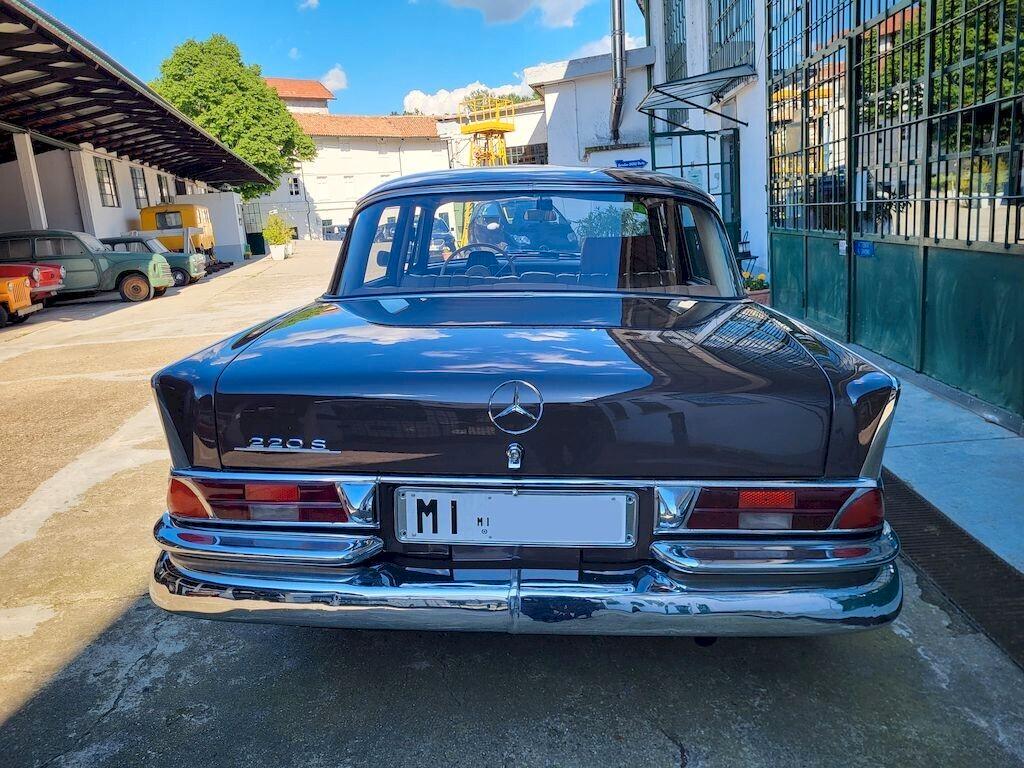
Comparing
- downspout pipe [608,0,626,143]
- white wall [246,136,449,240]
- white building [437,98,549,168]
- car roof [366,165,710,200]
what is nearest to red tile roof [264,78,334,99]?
white wall [246,136,449,240]

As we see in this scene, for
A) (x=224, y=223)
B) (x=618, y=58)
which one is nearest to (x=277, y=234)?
(x=224, y=223)

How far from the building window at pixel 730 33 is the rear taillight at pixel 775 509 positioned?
1059 centimetres

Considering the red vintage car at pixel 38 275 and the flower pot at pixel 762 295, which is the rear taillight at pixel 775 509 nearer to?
the flower pot at pixel 762 295

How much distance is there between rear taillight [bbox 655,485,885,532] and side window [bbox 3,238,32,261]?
731 inches

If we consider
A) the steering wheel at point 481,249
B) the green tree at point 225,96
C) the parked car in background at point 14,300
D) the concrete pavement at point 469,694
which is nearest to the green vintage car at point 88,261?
the parked car in background at point 14,300

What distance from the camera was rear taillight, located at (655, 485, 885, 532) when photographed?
6.69 feet

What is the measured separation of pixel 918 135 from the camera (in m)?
5.87

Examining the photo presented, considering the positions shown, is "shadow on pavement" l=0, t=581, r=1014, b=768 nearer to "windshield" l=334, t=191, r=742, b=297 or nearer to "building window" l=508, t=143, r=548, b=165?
"windshield" l=334, t=191, r=742, b=297

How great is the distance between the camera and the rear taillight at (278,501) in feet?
6.96

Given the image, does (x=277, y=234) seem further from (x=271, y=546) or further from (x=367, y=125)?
(x=367, y=125)

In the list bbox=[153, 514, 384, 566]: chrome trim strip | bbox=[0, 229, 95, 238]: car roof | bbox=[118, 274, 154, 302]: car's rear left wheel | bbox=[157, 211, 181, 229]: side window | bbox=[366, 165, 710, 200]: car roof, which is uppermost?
bbox=[157, 211, 181, 229]: side window

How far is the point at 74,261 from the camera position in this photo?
17828 millimetres

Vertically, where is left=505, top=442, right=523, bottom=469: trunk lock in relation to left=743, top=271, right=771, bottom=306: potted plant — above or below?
above

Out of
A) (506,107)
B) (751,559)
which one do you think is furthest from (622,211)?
(506,107)
